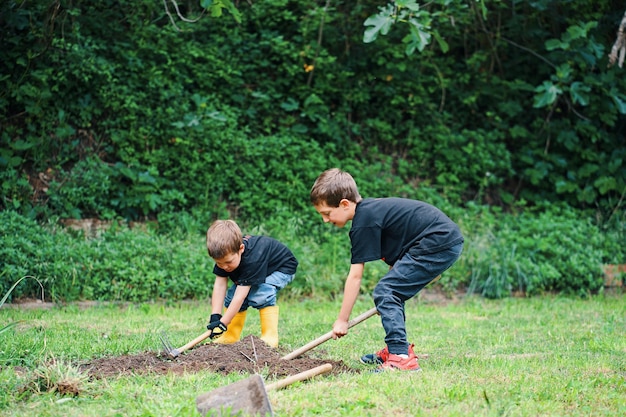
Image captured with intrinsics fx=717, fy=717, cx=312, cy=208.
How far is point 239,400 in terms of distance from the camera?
10.5ft

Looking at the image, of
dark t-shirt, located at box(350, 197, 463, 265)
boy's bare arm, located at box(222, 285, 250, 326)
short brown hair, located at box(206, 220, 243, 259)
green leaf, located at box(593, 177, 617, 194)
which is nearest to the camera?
dark t-shirt, located at box(350, 197, 463, 265)

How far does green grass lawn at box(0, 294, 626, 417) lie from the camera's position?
3.45 metres

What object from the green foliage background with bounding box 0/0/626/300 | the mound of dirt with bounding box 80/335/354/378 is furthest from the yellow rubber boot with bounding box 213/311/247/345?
the green foliage background with bounding box 0/0/626/300

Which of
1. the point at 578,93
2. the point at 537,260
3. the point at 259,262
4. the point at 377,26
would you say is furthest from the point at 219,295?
the point at 578,93

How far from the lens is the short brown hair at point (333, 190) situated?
443cm

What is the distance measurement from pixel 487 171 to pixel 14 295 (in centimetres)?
710

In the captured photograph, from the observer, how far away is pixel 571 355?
4.96m

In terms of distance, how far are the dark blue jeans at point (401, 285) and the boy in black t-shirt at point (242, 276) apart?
1.03 meters

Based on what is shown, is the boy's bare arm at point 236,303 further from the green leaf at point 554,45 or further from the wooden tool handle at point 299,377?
the green leaf at point 554,45

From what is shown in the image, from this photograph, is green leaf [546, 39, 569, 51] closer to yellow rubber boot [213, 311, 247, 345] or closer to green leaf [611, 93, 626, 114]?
green leaf [611, 93, 626, 114]

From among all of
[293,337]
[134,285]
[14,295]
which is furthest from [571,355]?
[14,295]

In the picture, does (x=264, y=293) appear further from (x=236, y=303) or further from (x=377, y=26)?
(x=377, y=26)

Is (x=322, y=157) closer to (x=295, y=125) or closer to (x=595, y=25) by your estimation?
(x=295, y=125)

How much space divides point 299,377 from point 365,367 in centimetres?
85
